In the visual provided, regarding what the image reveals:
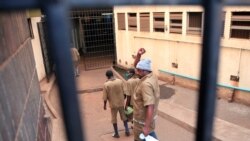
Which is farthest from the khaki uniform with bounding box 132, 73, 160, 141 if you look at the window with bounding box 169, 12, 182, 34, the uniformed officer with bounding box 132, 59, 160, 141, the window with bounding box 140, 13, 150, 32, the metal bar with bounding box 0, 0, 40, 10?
the window with bounding box 140, 13, 150, 32

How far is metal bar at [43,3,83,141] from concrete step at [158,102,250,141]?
11.2 ft

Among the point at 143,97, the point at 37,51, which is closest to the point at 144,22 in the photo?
the point at 37,51

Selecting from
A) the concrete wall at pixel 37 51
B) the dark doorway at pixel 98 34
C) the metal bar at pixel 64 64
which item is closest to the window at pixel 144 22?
the dark doorway at pixel 98 34

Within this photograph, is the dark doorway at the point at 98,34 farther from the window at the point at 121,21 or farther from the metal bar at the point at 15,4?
the metal bar at the point at 15,4

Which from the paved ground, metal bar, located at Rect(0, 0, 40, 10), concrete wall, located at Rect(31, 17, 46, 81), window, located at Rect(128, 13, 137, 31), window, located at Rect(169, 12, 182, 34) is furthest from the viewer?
window, located at Rect(128, 13, 137, 31)

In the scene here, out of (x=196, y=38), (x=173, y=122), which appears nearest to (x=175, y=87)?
(x=196, y=38)

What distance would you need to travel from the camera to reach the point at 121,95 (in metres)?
4.74

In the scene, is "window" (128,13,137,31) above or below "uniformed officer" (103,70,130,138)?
above

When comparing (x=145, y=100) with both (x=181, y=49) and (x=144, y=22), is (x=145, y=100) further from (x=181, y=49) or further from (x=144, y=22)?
(x=144, y=22)

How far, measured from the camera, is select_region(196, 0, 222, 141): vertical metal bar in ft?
1.87

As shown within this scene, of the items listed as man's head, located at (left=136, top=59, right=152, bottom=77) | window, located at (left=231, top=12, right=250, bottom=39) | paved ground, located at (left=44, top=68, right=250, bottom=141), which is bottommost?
paved ground, located at (left=44, top=68, right=250, bottom=141)

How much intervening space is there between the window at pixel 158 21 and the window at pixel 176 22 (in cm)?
42

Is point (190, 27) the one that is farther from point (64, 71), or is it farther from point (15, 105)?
point (64, 71)

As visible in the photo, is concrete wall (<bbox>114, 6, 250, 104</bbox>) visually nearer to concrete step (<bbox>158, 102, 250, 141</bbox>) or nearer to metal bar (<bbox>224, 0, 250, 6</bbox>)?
concrete step (<bbox>158, 102, 250, 141</bbox>)
